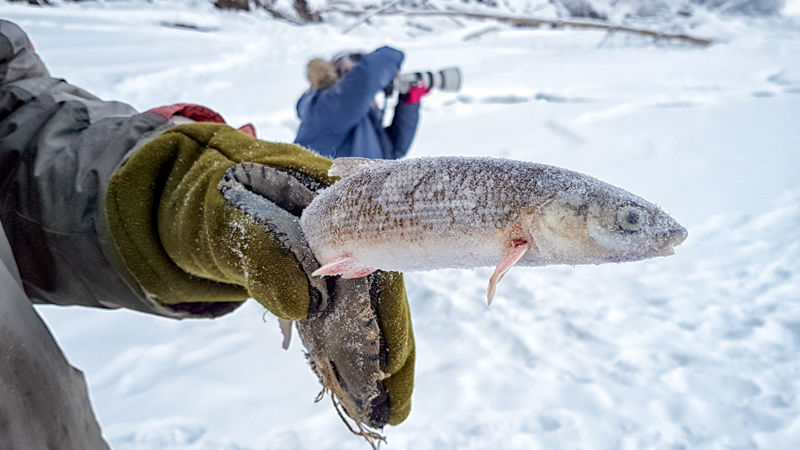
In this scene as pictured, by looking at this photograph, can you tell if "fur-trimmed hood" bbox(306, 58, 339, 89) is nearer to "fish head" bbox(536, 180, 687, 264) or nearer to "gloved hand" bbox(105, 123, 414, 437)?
"gloved hand" bbox(105, 123, 414, 437)

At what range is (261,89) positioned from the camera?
5191mm

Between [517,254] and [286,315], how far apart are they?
46cm

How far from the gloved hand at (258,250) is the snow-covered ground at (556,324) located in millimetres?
791

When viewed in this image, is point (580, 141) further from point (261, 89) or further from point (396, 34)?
point (396, 34)

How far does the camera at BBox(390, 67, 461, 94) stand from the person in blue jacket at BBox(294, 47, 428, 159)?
4 centimetres

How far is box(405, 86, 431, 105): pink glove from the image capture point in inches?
120

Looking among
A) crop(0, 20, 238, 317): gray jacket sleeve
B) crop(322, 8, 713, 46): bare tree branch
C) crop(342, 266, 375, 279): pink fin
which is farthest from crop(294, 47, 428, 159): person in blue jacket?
crop(322, 8, 713, 46): bare tree branch

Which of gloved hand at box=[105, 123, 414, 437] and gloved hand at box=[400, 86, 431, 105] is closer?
gloved hand at box=[105, 123, 414, 437]

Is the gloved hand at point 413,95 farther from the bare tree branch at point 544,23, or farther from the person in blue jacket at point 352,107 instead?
the bare tree branch at point 544,23

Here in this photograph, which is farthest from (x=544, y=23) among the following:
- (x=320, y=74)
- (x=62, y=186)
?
(x=62, y=186)

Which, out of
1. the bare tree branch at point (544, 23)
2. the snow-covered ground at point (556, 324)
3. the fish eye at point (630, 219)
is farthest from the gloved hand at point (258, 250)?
the bare tree branch at point (544, 23)

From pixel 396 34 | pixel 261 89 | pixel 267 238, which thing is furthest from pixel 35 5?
pixel 267 238

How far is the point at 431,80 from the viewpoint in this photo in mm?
3037

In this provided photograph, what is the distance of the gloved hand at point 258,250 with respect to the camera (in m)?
0.98
